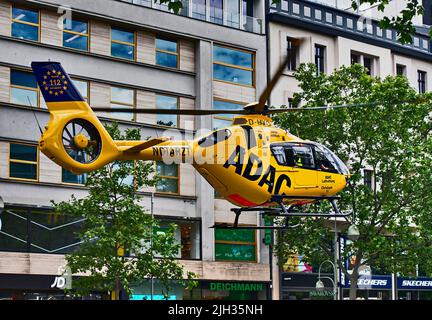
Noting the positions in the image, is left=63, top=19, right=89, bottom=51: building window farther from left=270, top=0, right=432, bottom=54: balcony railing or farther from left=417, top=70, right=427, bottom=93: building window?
left=417, top=70, right=427, bottom=93: building window

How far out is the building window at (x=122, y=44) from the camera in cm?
4544

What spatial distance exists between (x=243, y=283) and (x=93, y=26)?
16.3 metres

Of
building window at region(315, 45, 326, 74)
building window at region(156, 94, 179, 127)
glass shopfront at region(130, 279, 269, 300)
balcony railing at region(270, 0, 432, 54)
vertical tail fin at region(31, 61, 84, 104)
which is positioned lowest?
glass shopfront at region(130, 279, 269, 300)

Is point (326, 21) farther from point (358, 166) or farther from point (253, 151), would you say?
point (253, 151)

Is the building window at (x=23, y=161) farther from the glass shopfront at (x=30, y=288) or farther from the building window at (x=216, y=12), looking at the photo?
the building window at (x=216, y=12)

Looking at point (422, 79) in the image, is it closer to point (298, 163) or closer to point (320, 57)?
point (320, 57)

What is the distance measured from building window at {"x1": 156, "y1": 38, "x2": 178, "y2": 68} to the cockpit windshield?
25943mm

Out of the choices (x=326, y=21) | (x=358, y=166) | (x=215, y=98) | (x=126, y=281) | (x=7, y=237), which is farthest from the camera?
(x=326, y=21)

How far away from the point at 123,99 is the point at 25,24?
19.4 feet

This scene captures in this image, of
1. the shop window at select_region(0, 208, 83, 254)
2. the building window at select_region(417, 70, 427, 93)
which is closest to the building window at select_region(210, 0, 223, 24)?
the shop window at select_region(0, 208, 83, 254)

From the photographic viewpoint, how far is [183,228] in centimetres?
4869

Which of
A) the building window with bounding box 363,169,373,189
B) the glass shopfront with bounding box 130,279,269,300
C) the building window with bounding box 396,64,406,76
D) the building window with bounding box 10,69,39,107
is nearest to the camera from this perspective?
the building window with bounding box 10,69,39,107

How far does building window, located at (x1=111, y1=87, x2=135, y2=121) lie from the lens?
142 ft

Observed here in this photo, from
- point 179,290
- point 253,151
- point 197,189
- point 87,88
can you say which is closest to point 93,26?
point 87,88
